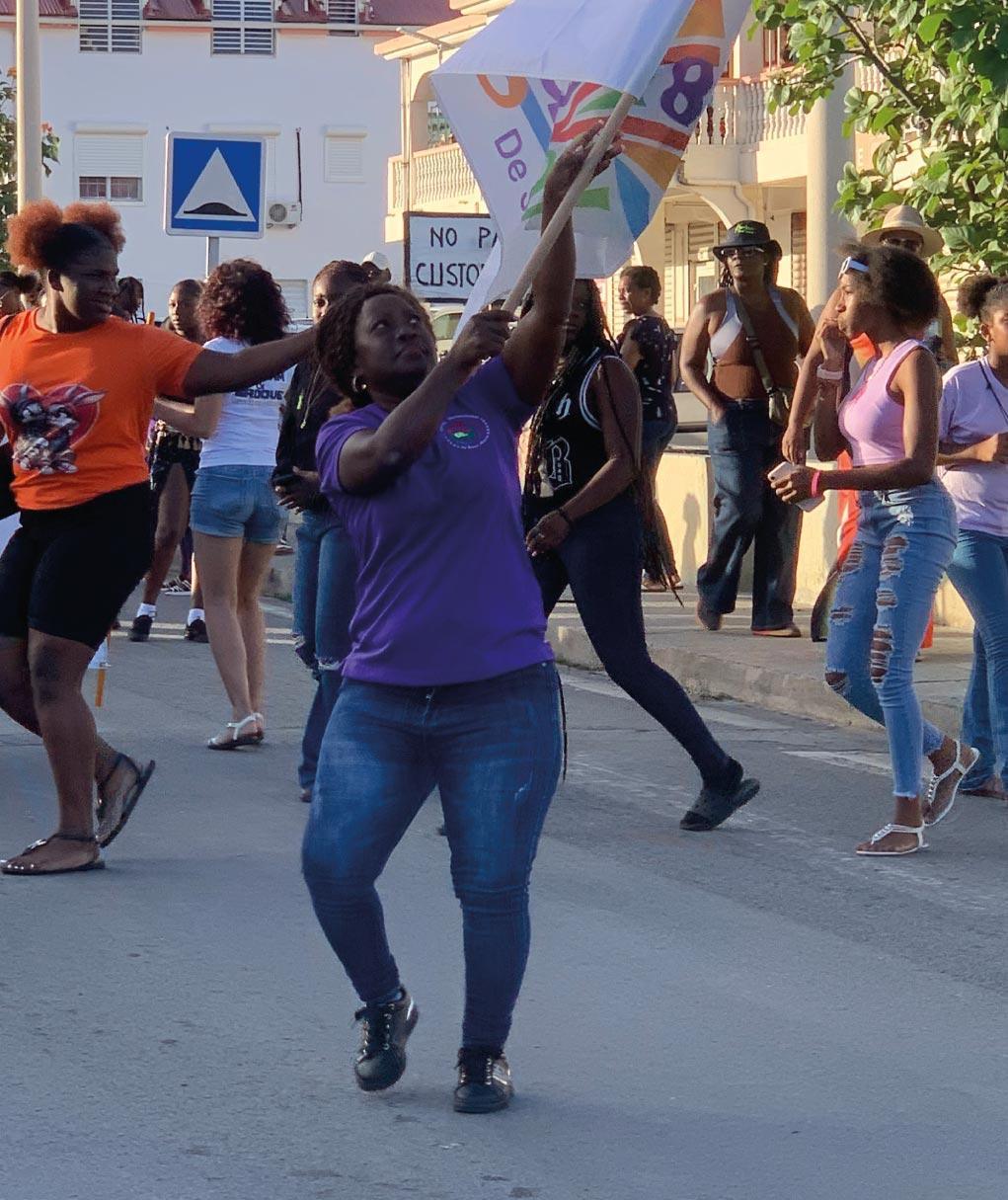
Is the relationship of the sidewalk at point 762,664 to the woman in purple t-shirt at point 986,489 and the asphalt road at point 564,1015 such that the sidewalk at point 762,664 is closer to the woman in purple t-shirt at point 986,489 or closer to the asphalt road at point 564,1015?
the woman in purple t-shirt at point 986,489

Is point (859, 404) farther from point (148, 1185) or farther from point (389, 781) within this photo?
point (148, 1185)

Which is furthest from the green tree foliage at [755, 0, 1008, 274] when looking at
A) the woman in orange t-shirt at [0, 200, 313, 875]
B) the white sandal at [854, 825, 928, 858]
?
the woman in orange t-shirt at [0, 200, 313, 875]

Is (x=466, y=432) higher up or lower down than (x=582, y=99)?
lower down

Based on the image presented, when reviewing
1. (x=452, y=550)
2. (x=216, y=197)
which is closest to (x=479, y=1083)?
(x=452, y=550)

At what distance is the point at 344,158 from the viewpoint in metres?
55.9

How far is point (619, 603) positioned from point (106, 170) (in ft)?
162

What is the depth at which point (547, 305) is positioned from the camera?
453 cm

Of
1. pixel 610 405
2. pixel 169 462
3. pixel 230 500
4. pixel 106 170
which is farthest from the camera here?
pixel 106 170

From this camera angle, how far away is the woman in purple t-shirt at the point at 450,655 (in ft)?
14.9

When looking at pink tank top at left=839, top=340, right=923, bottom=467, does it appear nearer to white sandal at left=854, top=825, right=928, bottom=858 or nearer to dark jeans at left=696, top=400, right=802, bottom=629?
white sandal at left=854, top=825, right=928, bottom=858

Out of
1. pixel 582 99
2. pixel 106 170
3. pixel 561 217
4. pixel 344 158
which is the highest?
pixel 344 158

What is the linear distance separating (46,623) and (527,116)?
2196 millimetres

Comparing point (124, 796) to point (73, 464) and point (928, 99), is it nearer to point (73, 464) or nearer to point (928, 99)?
point (73, 464)

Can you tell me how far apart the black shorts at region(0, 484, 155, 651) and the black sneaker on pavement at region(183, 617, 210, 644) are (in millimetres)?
5677
